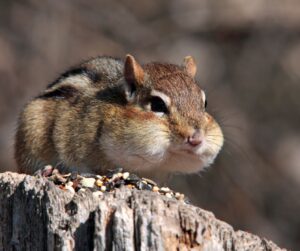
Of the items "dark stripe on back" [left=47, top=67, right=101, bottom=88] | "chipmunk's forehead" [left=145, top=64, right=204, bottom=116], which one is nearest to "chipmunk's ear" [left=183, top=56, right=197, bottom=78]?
"chipmunk's forehead" [left=145, top=64, right=204, bottom=116]

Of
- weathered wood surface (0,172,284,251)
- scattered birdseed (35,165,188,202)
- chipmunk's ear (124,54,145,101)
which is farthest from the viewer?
chipmunk's ear (124,54,145,101)

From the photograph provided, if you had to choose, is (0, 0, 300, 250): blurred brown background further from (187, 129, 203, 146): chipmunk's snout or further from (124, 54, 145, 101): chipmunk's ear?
(187, 129, 203, 146): chipmunk's snout

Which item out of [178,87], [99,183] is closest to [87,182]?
[99,183]

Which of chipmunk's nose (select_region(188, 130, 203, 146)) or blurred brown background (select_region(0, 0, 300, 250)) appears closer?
chipmunk's nose (select_region(188, 130, 203, 146))

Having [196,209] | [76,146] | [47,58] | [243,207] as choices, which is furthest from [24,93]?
[196,209]

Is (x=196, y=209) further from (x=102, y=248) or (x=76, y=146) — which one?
(x=76, y=146)

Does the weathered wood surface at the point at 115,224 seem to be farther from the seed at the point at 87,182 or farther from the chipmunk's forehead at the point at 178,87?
the chipmunk's forehead at the point at 178,87

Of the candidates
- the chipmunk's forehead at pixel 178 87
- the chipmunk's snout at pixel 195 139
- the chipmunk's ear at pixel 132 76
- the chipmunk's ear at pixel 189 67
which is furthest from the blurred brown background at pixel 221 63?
the chipmunk's snout at pixel 195 139
